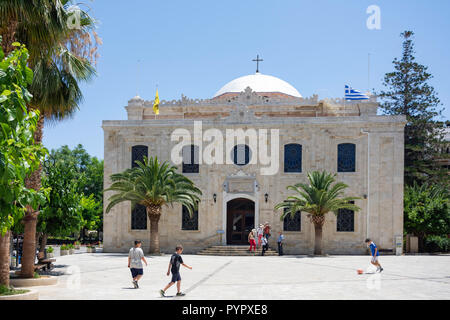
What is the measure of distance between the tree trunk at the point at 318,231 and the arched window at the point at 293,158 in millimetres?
3717

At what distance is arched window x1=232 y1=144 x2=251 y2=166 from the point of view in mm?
32156

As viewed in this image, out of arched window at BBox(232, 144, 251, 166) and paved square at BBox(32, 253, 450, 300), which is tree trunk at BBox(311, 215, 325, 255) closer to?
arched window at BBox(232, 144, 251, 166)

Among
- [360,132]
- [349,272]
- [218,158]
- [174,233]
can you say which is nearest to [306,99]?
[360,132]

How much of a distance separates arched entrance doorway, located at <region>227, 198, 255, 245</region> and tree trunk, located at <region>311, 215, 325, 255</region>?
459 cm

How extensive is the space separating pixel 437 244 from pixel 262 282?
20875mm

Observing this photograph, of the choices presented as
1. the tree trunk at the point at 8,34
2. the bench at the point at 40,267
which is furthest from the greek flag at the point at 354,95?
the tree trunk at the point at 8,34

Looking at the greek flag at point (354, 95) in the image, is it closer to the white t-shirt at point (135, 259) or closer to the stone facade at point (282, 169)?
Answer: the stone facade at point (282, 169)

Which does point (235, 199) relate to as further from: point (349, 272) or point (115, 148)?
point (349, 272)

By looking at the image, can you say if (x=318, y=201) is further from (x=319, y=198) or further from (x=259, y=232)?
(x=259, y=232)

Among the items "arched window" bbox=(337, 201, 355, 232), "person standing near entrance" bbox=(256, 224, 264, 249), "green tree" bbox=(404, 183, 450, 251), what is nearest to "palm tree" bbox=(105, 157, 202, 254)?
"person standing near entrance" bbox=(256, 224, 264, 249)

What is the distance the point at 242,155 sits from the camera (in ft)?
106

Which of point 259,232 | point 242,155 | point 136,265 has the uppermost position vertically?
point 242,155

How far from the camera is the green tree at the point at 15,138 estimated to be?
8.21 metres

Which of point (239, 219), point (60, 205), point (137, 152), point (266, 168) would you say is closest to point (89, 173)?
→ point (137, 152)
